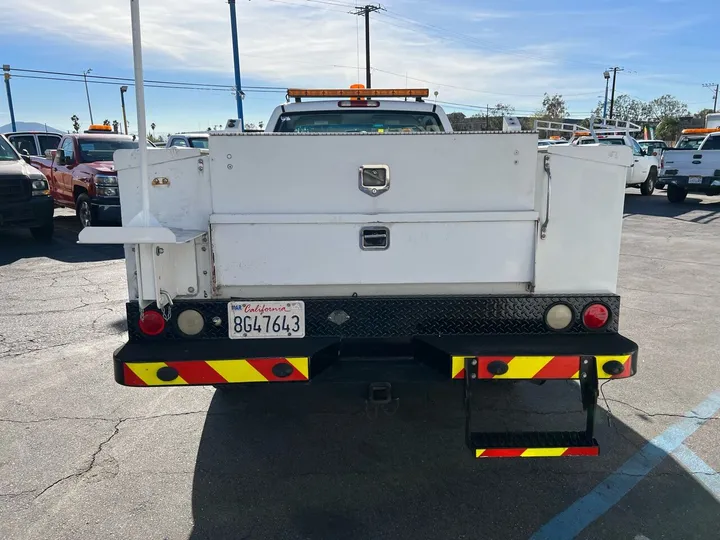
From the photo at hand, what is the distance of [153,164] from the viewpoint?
2957 mm

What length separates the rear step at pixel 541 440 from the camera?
2869mm

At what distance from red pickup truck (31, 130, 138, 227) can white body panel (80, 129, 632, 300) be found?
8.77 m

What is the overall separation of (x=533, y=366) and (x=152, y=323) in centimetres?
196

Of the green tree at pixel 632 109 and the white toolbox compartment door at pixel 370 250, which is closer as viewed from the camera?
the white toolbox compartment door at pixel 370 250

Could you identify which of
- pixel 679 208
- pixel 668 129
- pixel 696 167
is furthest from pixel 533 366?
pixel 668 129

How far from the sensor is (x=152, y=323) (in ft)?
10.2

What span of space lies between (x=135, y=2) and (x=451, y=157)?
1574mm

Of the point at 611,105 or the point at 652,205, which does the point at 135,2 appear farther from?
the point at 611,105

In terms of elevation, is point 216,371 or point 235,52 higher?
point 235,52

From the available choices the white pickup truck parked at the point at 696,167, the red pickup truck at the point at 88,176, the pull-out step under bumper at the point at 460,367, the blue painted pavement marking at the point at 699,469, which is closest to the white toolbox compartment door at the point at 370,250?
the pull-out step under bumper at the point at 460,367

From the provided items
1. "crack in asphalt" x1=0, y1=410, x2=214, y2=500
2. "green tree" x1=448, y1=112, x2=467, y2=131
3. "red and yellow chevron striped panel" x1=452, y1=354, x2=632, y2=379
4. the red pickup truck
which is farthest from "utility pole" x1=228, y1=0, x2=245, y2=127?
"red and yellow chevron striped panel" x1=452, y1=354, x2=632, y2=379

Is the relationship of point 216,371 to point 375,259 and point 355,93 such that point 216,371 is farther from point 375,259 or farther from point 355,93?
point 355,93

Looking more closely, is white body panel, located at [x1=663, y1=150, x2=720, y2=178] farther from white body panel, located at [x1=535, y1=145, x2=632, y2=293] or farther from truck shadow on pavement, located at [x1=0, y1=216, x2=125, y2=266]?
white body panel, located at [x1=535, y1=145, x2=632, y2=293]

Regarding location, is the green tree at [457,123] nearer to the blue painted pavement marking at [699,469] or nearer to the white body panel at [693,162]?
the blue painted pavement marking at [699,469]
